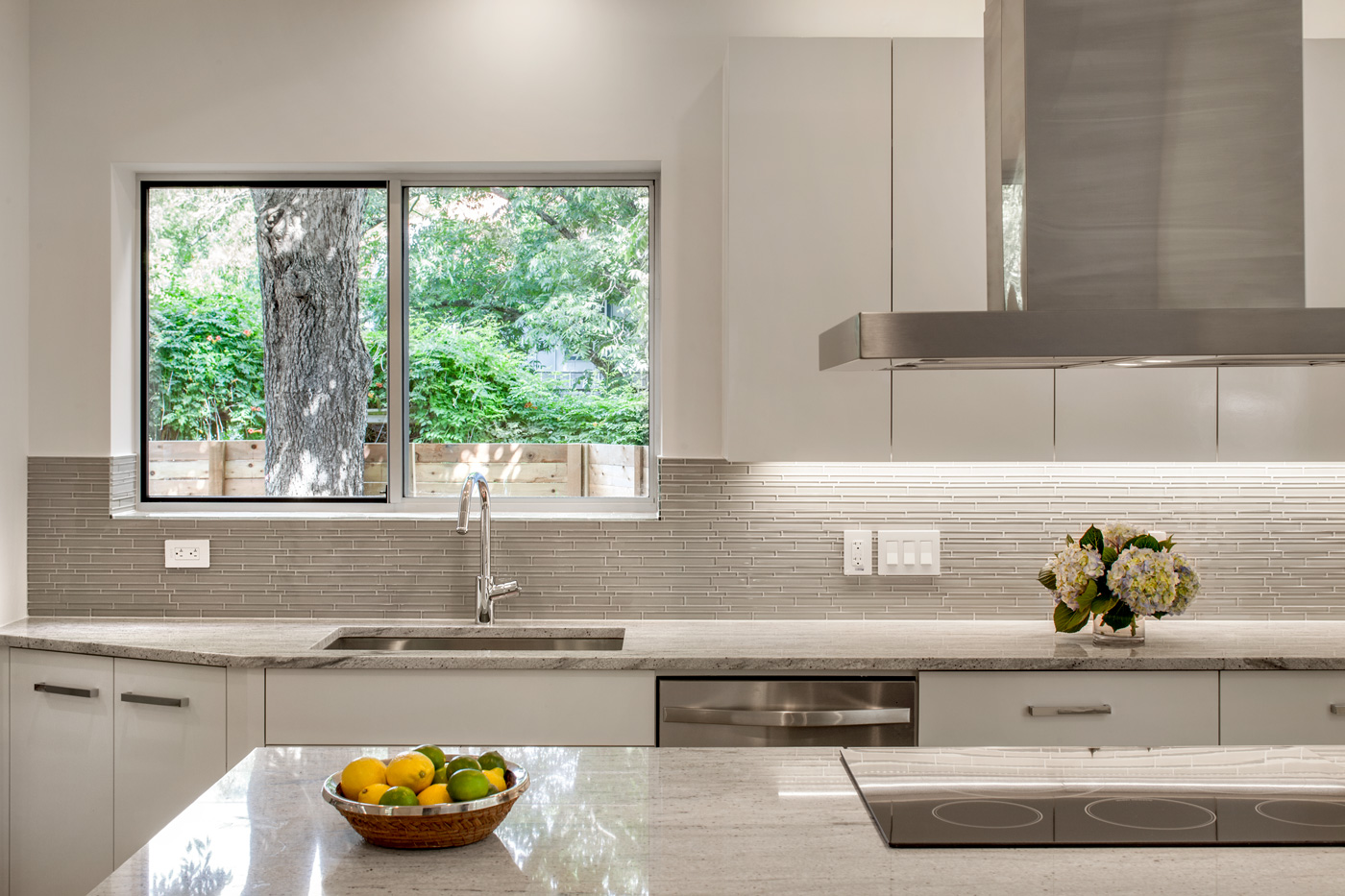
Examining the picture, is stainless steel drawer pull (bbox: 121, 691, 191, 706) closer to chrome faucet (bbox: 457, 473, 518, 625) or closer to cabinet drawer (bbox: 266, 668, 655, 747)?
cabinet drawer (bbox: 266, 668, 655, 747)

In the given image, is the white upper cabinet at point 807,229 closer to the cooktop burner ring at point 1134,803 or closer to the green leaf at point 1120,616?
the green leaf at point 1120,616

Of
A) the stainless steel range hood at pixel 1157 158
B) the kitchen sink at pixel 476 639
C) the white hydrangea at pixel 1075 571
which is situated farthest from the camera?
the kitchen sink at pixel 476 639

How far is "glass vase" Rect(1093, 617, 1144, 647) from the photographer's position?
2520 mm

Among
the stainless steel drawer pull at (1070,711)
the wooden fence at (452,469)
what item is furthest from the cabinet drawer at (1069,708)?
the wooden fence at (452,469)

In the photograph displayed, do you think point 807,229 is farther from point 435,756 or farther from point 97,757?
point 97,757

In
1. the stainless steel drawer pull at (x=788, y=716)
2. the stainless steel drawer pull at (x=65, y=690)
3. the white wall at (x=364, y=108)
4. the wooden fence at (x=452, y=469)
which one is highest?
the white wall at (x=364, y=108)

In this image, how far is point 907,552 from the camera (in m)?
2.88

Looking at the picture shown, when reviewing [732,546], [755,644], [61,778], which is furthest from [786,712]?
[61,778]

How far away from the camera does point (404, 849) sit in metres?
1.27

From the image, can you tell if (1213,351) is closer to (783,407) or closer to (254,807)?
(783,407)

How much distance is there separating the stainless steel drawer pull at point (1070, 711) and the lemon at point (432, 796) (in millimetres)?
1584

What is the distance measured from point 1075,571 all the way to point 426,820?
71.3 inches

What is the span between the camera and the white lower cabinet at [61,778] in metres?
2.49

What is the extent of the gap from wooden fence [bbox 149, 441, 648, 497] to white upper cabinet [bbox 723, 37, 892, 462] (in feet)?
1.91
